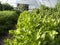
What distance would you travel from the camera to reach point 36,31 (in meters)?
2.48

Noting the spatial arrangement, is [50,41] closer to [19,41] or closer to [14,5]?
[19,41]

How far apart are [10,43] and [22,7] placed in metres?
13.2

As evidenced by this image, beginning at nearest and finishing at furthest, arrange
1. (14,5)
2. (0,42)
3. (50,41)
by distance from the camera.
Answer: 1. (50,41)
2. (0,42)
3. (14,5)

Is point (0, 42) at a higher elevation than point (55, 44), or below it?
below

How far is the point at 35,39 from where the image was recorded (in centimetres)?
231

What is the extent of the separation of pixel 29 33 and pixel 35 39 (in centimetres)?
15

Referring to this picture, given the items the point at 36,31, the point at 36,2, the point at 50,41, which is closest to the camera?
the point at 50,41

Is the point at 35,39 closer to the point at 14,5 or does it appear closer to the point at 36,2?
the point at 36,2

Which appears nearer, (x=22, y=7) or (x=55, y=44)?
(x=55, y=44)

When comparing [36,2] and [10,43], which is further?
[36,2]

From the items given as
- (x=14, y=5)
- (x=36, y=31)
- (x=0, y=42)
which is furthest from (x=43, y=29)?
(x=14, y=5)

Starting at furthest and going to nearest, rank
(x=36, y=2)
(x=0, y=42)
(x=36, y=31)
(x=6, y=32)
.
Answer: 1. (x=36, y=2)
2. (x=6, y=32)
3. (x=0, y=42)
4. (x=36, y=31)

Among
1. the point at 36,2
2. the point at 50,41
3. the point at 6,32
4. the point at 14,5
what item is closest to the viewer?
the point at 50,41

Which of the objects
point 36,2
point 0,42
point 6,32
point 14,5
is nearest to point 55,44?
point 0,42
